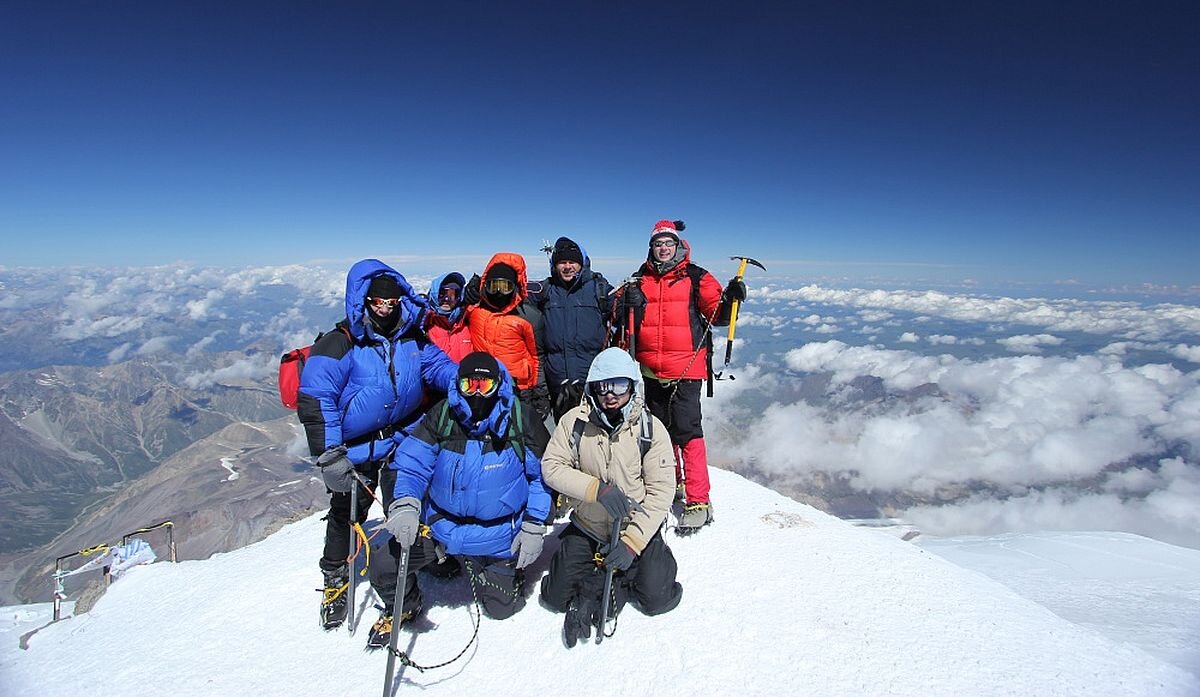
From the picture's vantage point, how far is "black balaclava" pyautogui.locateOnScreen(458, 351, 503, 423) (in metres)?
5.04

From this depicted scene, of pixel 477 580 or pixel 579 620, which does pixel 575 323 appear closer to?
pixel 477 580

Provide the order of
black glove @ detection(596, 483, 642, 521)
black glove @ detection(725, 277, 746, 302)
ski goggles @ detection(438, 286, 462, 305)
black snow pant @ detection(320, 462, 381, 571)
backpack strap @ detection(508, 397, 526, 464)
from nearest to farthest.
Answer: black glove @ detection(596, 483, 642, 521) < backpack strap @ detection(508, 397, 526, 464) < black snow pant @ detection(320, 462, 381, 571) < black glove @ detection(725, 277, 746, 302) < ski goggles @ detection(438, 286, 462, 305)

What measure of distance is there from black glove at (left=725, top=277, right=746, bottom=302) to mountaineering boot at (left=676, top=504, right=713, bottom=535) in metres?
3.07

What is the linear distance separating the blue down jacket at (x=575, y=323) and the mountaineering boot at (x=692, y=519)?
2.49 meters

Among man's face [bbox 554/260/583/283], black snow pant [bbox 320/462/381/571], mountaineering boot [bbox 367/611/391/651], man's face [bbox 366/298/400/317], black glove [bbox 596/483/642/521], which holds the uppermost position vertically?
man's face [bbox 554/260/583/283]

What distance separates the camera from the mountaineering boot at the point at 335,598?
5.49 m

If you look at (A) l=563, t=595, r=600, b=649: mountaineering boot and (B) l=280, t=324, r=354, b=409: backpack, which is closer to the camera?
(A) l=563, t=595, r=600, b=649: mountaineering boot

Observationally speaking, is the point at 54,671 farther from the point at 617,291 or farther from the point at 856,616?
the point at 856,616

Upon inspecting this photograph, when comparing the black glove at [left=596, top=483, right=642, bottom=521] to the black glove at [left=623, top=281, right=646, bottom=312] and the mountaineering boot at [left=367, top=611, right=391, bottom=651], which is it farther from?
the black glove at [left=623, top=281, right=646, bottom=312]

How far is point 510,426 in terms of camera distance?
17.3 feet

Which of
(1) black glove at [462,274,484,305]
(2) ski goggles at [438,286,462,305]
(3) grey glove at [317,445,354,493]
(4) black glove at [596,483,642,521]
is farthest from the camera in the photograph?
(2) ski goggles at [438,286,462,305]

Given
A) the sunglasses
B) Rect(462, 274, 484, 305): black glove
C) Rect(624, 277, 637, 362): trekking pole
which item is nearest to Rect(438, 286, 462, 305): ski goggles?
Rect(462, 274, 484, 305): black glove

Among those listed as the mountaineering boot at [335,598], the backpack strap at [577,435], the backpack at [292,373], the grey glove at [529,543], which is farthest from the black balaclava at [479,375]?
→ the mountaineering boot at [335,598]

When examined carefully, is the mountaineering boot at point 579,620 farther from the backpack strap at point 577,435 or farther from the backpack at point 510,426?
the backpack at point 510,426
